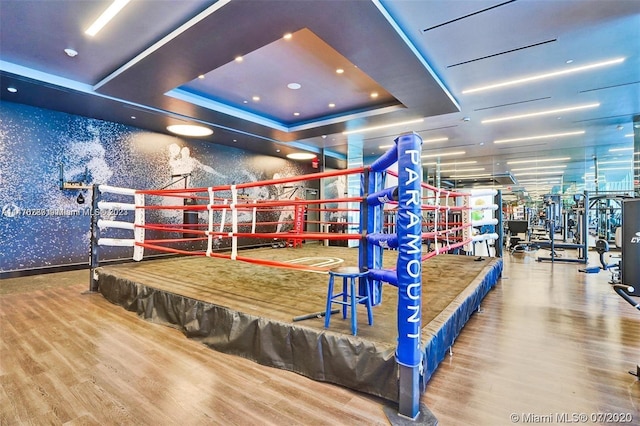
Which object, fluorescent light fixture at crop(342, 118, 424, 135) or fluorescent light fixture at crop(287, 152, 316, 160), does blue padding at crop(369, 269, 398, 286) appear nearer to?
fluorescent light fixture at crop(342, 118, 424, 135)

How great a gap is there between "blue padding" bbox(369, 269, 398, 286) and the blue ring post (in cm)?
19

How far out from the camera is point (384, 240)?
180 cm

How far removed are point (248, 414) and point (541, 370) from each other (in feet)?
5.68

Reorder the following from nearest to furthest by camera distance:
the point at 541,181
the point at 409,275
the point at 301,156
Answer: the point at 409,275
the point at 301,156
the point at 541,181

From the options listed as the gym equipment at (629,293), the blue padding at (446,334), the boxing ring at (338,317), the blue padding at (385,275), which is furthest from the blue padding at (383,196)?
the gym equipment at (629,293)

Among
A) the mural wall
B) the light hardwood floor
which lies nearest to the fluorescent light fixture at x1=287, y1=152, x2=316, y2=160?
the mural wall

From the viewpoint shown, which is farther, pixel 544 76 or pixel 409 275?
pixel 544 76

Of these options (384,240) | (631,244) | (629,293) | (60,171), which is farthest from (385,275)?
(60,171)

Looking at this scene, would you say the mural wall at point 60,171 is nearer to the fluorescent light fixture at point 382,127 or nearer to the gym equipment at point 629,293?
the fluorescent light fixture at point 382,127

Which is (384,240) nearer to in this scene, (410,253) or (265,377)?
(410,253)

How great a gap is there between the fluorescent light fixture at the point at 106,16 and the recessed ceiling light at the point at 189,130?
117 inches

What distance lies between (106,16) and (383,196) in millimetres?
3678

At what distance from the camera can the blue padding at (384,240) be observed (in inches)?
66.4

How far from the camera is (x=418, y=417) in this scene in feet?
A: 4.61
